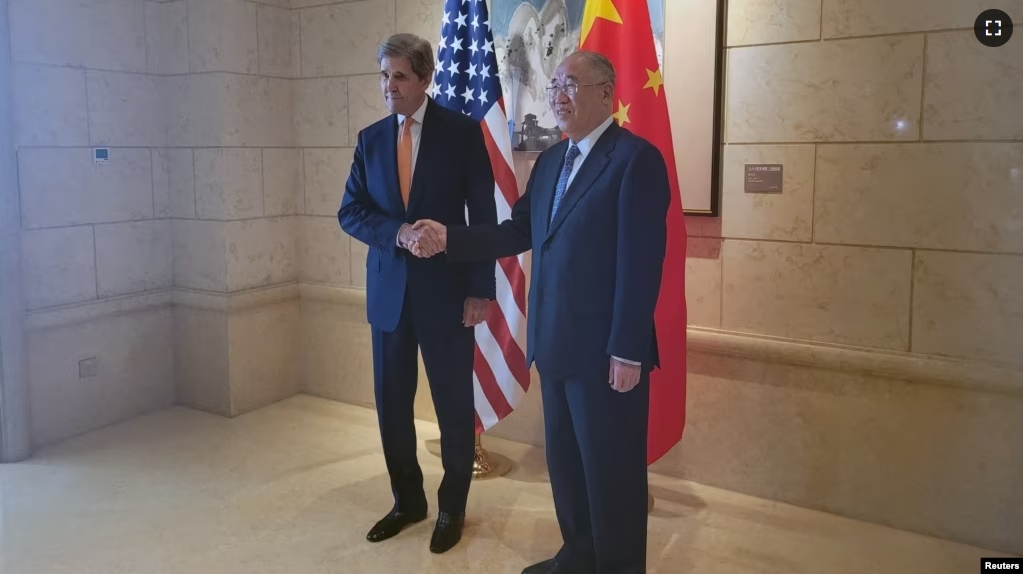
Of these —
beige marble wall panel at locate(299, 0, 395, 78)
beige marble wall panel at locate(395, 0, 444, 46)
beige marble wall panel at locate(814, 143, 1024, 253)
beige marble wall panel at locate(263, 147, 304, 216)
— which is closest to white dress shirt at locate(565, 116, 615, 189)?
beige marble wall panel at locate(814, 143, 1024, 253)

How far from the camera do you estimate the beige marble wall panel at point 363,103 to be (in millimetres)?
4184

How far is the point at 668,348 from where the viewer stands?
9.98ft

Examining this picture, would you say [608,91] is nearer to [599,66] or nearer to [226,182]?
[599,66]

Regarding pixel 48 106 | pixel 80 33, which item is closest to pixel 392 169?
pixel 48 106

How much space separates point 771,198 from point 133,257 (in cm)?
319

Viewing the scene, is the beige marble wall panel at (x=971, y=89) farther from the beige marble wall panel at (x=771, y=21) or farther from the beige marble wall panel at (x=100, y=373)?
the beige marble wall panel at (x=100, y=373)

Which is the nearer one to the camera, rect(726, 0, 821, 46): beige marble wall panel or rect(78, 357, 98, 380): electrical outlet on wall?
rect(726, 0, 821, 46): beige marble wall panel

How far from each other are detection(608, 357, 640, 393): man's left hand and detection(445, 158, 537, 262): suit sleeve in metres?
0.61

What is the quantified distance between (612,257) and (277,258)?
9.12 feet

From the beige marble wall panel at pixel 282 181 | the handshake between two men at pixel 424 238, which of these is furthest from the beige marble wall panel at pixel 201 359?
the handshake between two men at pixel 424 238

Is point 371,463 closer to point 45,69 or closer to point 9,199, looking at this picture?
point 9,199

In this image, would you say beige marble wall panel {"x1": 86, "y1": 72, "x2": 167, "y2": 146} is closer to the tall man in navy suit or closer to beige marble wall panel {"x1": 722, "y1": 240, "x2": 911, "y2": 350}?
the tall man in navy suit

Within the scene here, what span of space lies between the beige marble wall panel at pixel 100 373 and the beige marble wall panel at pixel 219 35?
53.4 inches

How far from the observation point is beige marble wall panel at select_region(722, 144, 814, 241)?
3.10 metres
